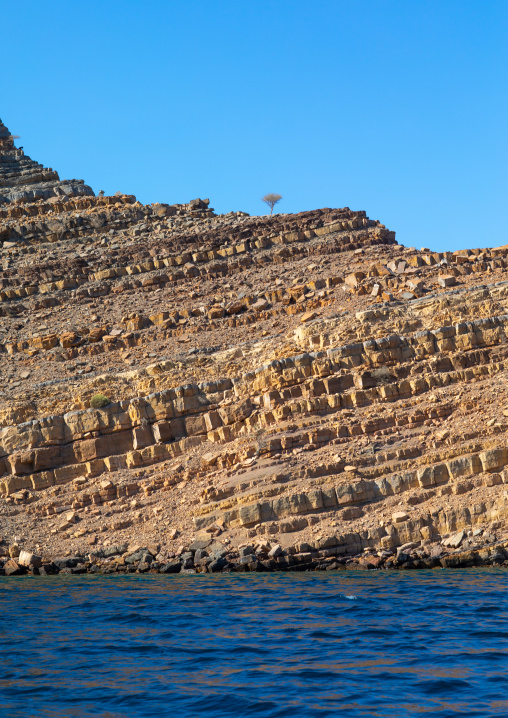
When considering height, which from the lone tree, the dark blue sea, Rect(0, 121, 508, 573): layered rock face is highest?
the lone tree

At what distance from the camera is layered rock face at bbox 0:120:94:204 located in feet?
169

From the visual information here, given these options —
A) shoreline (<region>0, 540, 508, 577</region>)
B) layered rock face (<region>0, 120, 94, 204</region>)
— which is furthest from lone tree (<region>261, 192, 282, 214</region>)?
shoreline (<region>0, 540, 508, 577</region>)

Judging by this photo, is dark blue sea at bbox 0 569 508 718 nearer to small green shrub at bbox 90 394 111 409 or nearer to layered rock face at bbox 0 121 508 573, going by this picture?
layered rock face at bbox 0 121 508 573

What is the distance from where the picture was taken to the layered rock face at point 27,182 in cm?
5141

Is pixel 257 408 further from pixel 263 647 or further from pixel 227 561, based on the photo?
pixel 263 647

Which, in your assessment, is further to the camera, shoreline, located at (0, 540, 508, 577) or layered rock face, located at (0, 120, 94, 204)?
layered rock face, located at (0, 120, 94, 204)

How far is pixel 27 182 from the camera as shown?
53719mm

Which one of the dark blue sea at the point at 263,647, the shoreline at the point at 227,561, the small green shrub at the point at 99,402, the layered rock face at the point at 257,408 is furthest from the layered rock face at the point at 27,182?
the dark blue sea at the point at 263,647

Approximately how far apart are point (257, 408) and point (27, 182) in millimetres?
31074

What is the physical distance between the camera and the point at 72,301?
132ft

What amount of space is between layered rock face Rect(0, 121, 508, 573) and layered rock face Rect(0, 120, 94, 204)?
10.5 meters

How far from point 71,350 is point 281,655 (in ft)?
79.4

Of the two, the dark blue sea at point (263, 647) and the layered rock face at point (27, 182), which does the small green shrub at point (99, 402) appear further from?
the layered rock face at point (27, 182)

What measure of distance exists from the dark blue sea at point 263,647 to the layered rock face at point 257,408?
2.97 metres
